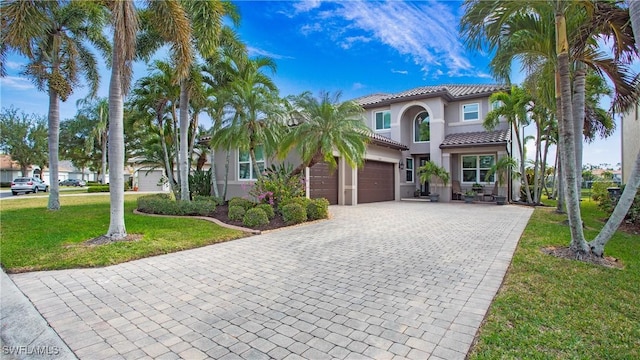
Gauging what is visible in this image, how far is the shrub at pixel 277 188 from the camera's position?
11.7m

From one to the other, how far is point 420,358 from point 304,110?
990 cm

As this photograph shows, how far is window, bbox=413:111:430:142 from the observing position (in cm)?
2252

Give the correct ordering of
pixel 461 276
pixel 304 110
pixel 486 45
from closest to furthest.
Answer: pixel 461 276, pixel 486 45, pixel 304 110

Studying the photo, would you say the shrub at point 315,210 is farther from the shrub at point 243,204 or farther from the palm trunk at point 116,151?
the palm trunk at point 116,151

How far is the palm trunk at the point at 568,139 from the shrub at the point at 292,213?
741 cm

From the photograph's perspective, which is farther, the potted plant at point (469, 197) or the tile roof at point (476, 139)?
the potted plant at point (469, 197)

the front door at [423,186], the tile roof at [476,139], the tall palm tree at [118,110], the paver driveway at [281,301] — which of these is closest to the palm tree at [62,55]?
the tall palm tree at [118,110]

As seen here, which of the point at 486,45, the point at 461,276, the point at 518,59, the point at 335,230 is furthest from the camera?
the point at 335,230

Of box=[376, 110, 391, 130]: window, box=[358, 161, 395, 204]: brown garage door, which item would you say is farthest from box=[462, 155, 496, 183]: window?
box=[376, 110, 391, 130]: window

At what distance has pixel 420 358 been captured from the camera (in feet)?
9.80

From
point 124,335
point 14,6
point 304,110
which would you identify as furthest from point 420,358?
point 14,6

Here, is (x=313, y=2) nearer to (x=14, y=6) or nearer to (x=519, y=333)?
(x=14, y=6)

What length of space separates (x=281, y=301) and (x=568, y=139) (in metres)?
6.56

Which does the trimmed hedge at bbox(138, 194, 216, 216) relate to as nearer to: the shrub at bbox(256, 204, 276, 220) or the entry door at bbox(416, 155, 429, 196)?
the shrub at bbox(256, 204, 276, 220)
